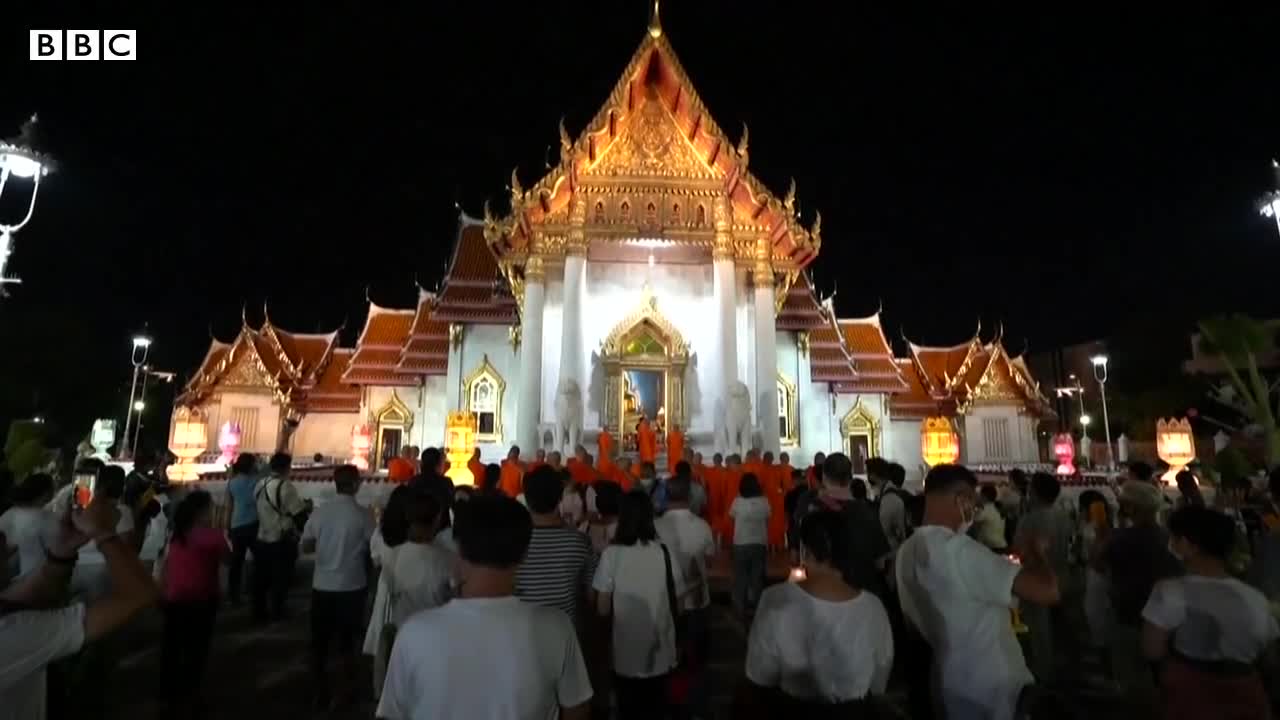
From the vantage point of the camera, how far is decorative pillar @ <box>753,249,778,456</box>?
1572 centimetres

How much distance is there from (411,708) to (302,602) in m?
7.31

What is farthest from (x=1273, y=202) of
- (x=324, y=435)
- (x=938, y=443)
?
(x=324, y=435)

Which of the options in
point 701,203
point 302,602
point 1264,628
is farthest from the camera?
point 701,203

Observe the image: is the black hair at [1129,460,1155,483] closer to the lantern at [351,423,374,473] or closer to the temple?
the temple

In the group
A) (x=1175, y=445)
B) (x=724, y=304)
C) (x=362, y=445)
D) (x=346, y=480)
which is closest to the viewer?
(x=346, y=480)

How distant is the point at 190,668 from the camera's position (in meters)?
4.67

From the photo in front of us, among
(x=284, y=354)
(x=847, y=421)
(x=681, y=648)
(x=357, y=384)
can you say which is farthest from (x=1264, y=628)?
(x=284, y=354)

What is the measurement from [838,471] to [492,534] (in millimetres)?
3786

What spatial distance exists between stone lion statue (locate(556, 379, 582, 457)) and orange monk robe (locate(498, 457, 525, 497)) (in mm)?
2821

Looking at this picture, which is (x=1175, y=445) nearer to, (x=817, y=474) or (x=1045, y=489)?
(x=817, y=474)

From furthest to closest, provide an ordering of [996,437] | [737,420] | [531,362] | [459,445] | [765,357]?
1. [996,437]
2. [765,357]
3. [531,362]
4. [737,420]
5. [459,445]

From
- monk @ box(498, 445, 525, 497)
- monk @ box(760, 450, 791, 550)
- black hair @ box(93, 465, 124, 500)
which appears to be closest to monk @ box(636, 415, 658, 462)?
monk @ box(760, 450, 791, 550)

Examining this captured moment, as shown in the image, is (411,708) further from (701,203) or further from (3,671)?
(701,203)

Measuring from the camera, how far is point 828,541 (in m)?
2.23
